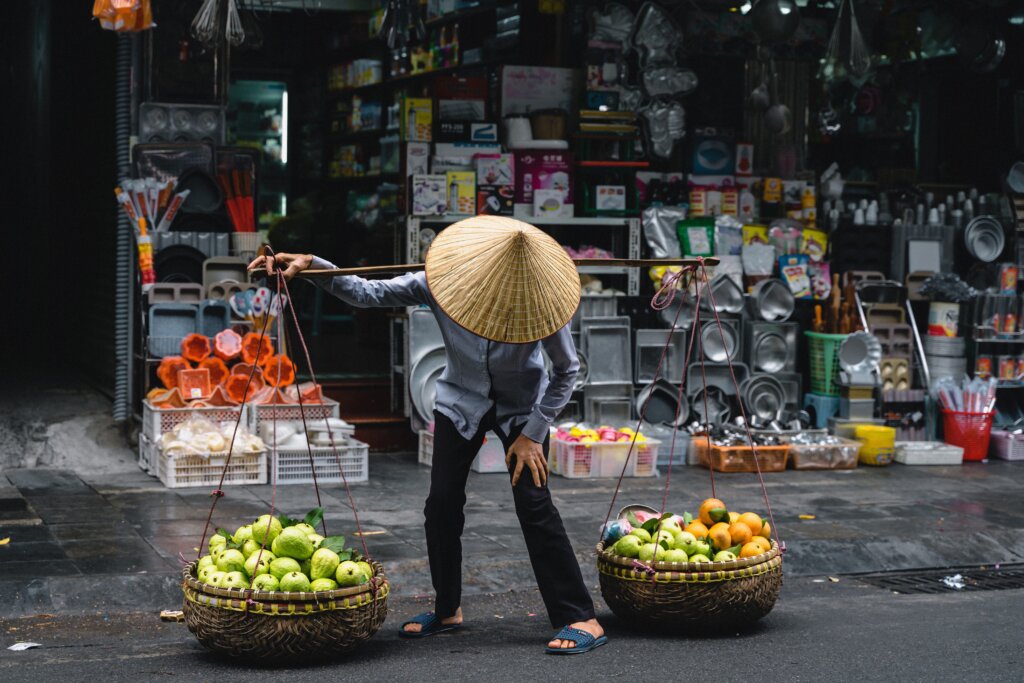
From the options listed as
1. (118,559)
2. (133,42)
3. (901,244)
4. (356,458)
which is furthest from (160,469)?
(901,244)

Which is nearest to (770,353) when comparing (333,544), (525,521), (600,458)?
(600,458)

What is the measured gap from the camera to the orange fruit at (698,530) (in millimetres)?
5578

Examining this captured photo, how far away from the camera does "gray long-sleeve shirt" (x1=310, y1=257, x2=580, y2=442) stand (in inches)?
201

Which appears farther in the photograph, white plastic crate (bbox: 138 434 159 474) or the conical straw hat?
white plastic crate (bbox: 138 434 159 474)

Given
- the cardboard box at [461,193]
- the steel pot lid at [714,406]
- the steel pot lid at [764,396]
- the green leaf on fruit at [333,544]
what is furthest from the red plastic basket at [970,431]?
the green leaf on fruit at [333,544]

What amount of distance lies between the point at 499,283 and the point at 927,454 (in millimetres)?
6043

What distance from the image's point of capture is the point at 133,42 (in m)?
9.26

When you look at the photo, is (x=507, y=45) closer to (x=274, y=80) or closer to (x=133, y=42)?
(x=133, y=42)

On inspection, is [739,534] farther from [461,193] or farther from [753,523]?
[461,193]

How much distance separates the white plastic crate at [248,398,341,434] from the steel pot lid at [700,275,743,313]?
3072 mm

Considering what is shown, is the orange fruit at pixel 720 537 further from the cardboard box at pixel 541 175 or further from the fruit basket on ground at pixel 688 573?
the cardboard box at pixel 541 175

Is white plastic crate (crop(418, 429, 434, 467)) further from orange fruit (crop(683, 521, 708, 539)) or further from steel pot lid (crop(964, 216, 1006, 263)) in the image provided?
steel pot lid (crop(964, 216, 1006, 263))

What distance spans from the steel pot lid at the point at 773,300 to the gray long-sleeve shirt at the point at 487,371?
5334 millimetres

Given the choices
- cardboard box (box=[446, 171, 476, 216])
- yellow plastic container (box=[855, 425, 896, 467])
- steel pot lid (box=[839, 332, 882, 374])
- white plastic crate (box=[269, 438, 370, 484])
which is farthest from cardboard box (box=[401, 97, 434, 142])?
yellow plastic container (box=[855, 425, 896, 467])
